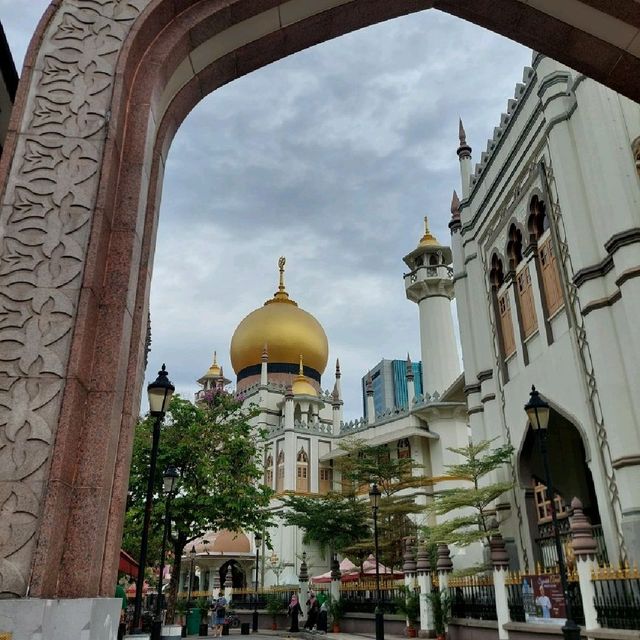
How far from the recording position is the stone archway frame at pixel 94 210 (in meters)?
3.32

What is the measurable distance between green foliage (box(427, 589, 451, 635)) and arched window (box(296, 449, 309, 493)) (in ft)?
75.1

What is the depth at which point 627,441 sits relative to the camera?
10.5 m

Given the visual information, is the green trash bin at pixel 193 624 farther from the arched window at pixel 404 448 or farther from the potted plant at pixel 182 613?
the arched window at pixel 404 448

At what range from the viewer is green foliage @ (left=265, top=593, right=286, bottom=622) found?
24.6 m

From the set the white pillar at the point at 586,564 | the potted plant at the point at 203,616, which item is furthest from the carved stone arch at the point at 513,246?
the potted plant at the point at 203,616

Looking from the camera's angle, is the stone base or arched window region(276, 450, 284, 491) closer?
the stone base

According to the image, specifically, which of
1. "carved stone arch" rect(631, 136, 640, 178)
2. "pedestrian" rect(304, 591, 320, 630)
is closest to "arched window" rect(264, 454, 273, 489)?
"pedestrian" rect(304, 591, 320, 630)

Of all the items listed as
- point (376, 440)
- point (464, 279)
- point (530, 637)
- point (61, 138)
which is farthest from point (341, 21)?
point (376, 440)

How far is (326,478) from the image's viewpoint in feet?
127

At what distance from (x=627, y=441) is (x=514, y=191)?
7.32 meters

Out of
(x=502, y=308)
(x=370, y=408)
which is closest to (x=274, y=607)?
(x=502, y=308)

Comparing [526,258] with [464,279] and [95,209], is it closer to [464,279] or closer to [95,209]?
[464,279]

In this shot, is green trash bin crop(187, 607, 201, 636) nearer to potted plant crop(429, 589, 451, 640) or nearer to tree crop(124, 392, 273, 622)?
tree crop(124, 392, 273, 622)

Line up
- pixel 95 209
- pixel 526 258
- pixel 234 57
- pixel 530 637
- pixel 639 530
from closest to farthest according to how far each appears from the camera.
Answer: pixel 95 209, pixel 234 57, pixel 639 530, pixel 530 637, pixel 526 258
